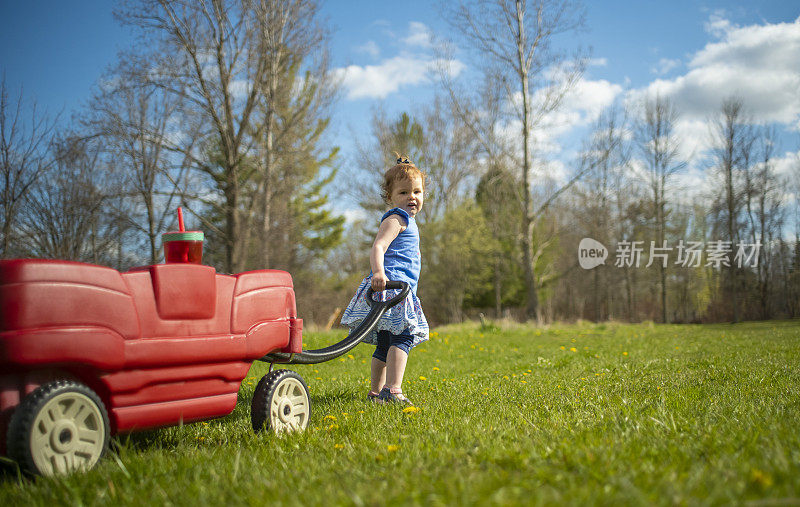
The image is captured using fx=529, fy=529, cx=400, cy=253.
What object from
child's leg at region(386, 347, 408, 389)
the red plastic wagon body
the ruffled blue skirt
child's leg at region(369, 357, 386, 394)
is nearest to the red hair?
the ruffled blue skirt

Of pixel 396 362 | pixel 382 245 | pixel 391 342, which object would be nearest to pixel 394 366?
pixel 396 362

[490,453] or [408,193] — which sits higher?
[408,193]

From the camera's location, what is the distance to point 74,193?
1678cm

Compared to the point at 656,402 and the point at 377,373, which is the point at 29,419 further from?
the point at 656,402

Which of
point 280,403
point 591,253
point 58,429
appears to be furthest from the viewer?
point 591,253

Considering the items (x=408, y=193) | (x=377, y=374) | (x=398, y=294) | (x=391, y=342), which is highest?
(x=408, y=193)

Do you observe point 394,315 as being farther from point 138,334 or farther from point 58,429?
point 58,429

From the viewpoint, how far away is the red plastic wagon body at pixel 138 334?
6.63 ft

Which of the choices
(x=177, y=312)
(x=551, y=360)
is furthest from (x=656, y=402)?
(x=551, y=360)

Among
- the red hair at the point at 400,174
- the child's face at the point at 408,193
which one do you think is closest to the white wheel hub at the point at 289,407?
the child's face at the point at 408,193

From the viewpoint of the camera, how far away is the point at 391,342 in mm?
4027

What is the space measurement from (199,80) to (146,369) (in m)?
13.3

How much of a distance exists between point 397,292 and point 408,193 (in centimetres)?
75

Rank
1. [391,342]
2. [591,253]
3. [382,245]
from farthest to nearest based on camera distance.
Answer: [591,253] → [391,342] → [382,245]
